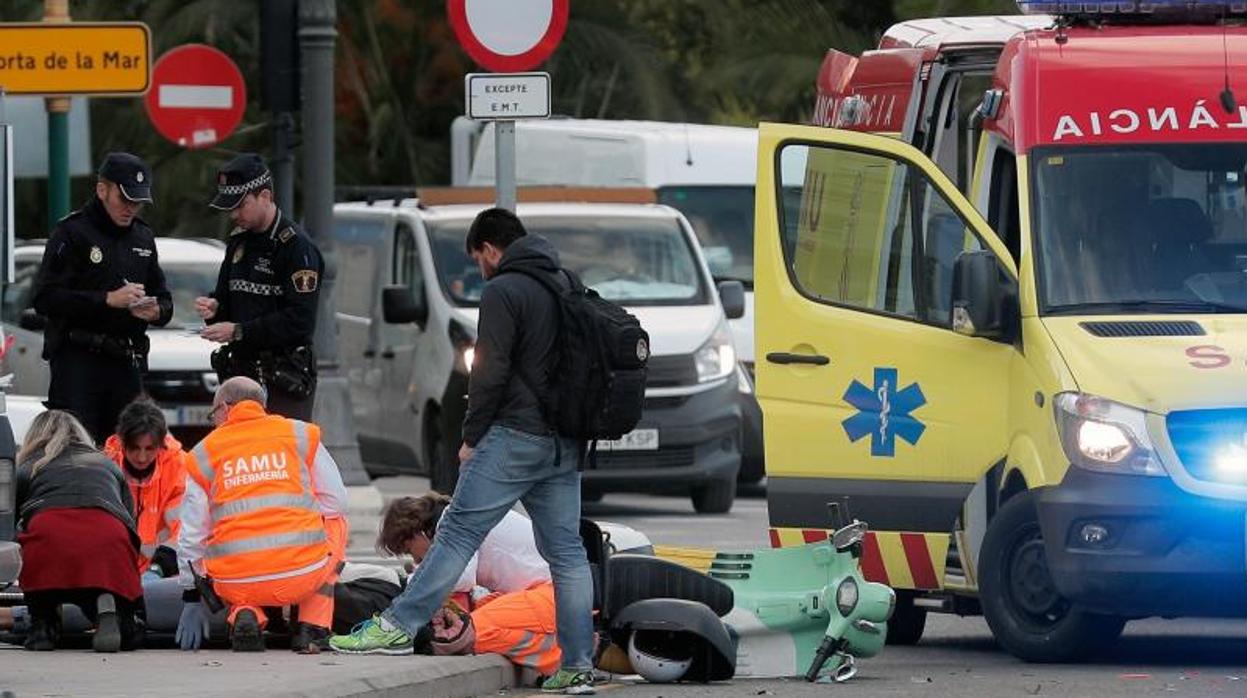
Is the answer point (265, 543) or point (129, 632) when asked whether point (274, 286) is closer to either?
point (265, 543)

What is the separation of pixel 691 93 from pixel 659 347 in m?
18.0

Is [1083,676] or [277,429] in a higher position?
[277,429]

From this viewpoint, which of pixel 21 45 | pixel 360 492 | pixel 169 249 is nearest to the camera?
pixel 21 45

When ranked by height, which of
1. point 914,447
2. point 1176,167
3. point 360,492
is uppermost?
point 1176,167

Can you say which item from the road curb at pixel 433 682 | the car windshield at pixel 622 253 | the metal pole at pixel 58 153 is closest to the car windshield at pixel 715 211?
the car windshield at pixel 622 253

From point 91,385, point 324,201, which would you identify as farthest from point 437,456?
point 91,385

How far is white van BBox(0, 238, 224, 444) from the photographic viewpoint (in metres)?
19.6

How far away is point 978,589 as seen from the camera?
40.9 ft

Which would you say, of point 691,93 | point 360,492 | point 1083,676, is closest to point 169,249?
point 360,492

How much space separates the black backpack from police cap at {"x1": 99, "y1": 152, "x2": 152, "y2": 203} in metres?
2.94

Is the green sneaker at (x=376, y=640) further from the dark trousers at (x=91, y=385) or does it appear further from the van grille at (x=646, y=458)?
the van grille at (x=646, y=458)

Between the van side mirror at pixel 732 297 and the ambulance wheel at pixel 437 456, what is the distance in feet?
6.03

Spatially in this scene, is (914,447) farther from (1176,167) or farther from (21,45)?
(21,45)

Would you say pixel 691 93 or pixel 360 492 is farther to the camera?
pixel 691 93
